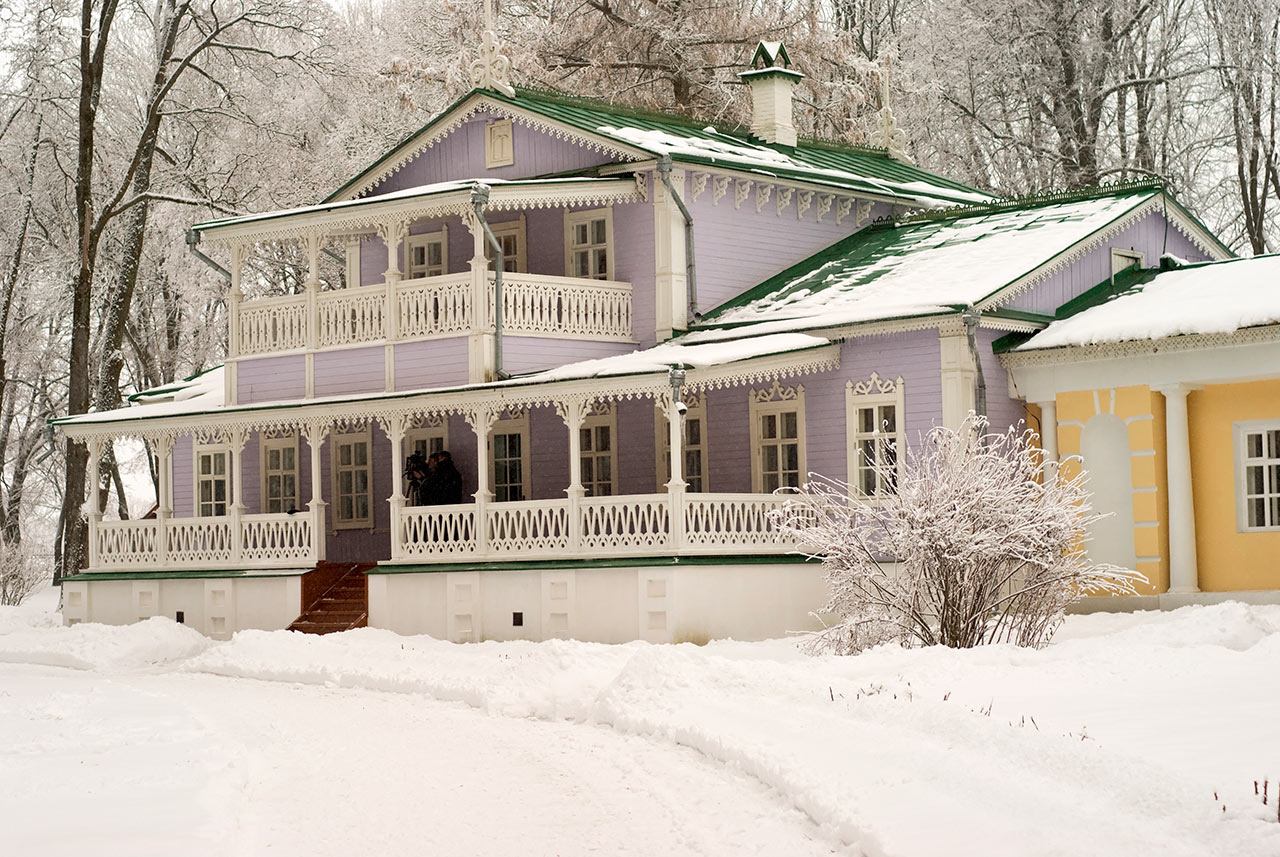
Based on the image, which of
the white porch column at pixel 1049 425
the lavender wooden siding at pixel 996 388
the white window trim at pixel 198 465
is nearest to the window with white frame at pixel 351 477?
the white window trim at pixel 198 465

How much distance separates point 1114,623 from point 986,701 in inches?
302

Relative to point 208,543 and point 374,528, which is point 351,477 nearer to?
point 374,528

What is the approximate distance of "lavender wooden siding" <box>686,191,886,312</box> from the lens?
26188mm

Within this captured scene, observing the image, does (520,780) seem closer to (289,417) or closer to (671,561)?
(671,561)

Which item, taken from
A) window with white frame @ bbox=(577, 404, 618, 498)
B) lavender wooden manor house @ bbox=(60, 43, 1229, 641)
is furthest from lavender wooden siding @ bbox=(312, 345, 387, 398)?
window with white frame @ bbox=(577, 404, 618, 498)

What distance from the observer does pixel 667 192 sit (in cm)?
2545

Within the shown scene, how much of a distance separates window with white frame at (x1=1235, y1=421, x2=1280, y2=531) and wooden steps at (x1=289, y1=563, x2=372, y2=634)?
440 inches

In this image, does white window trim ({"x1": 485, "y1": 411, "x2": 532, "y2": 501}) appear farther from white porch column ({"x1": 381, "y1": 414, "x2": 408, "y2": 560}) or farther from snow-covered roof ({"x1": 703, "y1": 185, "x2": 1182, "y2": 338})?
snow-covered roof ({"x1": 703, "y1": 185, "x2": 1182, "y2": 338})

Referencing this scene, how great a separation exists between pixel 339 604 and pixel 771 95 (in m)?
11.0

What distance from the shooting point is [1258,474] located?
2192 cm

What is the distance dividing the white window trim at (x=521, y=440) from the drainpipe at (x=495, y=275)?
8.91 ft

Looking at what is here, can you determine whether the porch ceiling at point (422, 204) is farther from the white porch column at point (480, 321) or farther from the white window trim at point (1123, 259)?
the white window trim at point (1123, 259)

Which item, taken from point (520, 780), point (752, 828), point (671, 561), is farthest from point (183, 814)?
point (671, 561)

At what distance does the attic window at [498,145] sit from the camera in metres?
27.3
